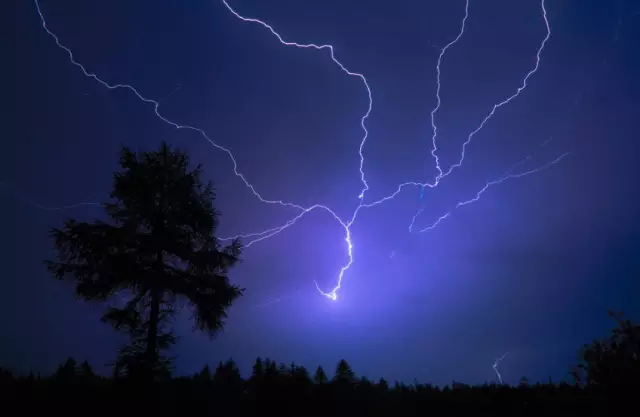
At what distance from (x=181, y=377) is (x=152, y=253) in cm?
366

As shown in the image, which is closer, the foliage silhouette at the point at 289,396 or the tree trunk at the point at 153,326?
the foliage silhouette at the point at 289,396

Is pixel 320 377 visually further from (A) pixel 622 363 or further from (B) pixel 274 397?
(A) pixel 622 363

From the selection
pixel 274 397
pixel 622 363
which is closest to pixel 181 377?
pixel 274 397

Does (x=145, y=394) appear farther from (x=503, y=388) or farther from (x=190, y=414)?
(x=503, y=388)

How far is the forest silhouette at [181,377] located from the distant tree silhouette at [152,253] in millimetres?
24

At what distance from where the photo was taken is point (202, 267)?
919 centimetres

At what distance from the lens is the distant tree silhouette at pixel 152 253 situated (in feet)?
26.2

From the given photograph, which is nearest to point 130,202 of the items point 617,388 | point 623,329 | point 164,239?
point 164,239

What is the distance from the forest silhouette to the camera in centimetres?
541

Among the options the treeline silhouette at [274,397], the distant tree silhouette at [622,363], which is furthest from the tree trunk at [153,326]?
the distant tree silhouette at [622,363]

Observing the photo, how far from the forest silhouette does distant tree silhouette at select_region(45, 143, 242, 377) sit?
2 centimetres

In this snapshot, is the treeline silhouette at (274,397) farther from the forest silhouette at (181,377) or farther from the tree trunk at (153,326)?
the tree trunk at (153,326)

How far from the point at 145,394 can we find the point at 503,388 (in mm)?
5796

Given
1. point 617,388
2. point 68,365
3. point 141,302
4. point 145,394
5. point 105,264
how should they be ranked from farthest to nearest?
point 141,302
point 105,264
point 617,388
point 68,365
point 145,394
